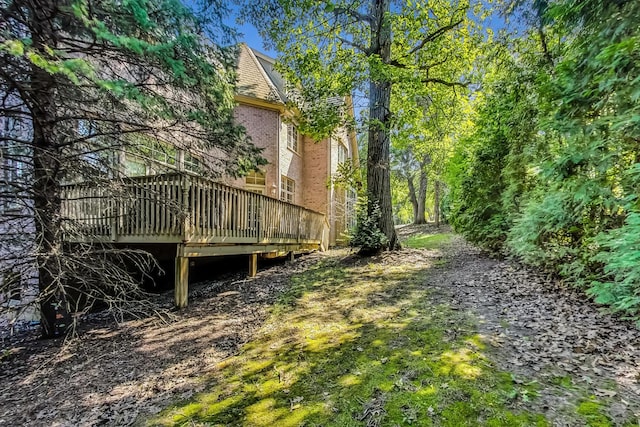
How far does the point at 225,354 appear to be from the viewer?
4387 millimetres

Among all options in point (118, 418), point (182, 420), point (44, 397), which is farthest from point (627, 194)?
point (44, 397)

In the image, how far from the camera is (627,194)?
4.18m

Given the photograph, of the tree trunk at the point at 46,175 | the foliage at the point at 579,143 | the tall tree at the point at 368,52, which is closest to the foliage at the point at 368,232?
the tall tree at the point at 368,52

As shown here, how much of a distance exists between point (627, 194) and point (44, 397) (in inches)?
305

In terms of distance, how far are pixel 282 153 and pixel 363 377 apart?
38.4 ft

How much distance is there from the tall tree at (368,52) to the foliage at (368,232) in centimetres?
16

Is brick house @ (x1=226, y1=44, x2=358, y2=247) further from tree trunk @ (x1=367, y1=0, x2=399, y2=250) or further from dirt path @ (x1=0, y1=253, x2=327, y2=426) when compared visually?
dirt path @ (x1=0, y1=253, x2=327, y2=426)

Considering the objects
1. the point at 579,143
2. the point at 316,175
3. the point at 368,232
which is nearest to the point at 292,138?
the point at 316,175

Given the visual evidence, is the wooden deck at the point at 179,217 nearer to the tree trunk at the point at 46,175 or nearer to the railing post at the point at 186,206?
the railing post at the point at 186,206

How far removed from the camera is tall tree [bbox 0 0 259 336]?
3.73 metres

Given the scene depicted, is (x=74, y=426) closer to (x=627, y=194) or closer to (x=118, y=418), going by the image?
(x=118, y=418)

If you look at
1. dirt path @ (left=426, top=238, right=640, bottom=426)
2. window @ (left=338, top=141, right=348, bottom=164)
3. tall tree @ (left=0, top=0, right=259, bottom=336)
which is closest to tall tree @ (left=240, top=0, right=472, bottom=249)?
tall tree @ (left=0, top=0, right=259, bottom=336)

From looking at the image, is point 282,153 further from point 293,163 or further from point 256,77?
point 256,77

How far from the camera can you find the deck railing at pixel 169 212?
5.94 m
